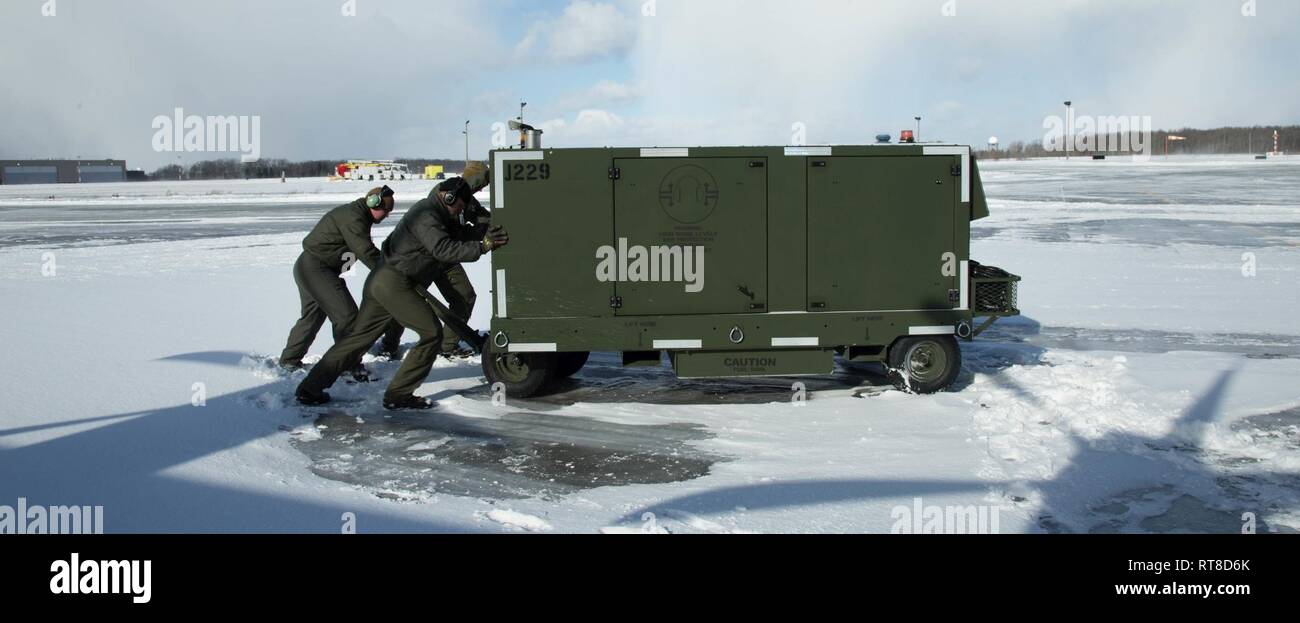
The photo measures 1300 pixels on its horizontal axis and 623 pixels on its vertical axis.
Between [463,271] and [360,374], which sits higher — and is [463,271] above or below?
above

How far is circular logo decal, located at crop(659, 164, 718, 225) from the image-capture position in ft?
26.4

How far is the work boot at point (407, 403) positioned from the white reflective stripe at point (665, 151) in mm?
2686

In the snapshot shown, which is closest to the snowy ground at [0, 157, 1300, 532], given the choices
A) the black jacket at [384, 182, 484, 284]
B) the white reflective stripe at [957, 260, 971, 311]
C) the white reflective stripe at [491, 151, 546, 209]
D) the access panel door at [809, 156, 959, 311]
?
the white reflective stripe at [957, 260, 971, 311]

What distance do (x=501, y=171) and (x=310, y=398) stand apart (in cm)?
242

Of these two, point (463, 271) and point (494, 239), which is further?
point (463, 271)

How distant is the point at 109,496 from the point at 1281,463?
7063mm

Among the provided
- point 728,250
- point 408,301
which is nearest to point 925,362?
point 728,250

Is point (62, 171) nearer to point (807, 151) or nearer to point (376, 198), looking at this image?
point (376, 198)

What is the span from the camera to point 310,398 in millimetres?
8148

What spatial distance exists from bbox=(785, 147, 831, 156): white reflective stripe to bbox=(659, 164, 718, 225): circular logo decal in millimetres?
652

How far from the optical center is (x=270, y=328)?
38.5 feet

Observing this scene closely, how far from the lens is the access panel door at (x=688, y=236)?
316 inches

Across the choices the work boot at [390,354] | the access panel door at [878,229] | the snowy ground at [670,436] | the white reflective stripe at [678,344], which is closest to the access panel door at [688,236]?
the white reflective stripe at [678,344]
